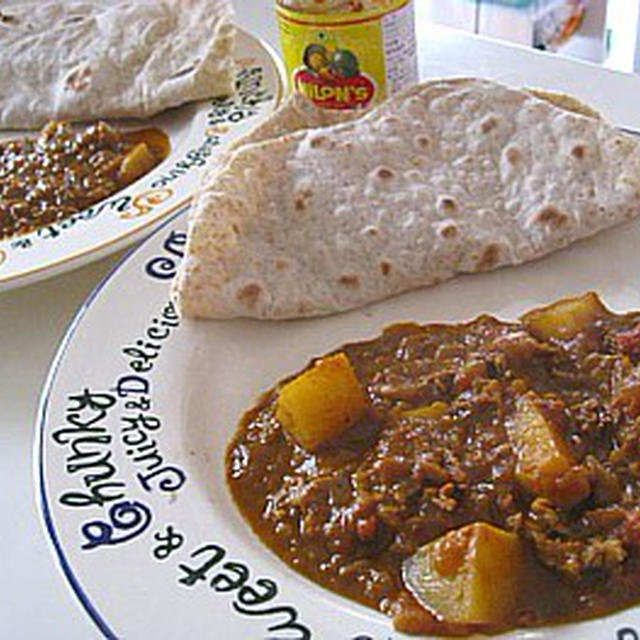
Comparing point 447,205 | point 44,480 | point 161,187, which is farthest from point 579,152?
point 44,480

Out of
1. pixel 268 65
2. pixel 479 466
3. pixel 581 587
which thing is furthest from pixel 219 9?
pixel 581 587

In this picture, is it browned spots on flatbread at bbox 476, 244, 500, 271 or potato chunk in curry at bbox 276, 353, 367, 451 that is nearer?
potato chunk in curry at bbox 276, 353, 367, 451

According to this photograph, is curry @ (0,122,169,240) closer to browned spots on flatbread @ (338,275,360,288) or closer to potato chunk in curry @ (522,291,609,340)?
browned spots on flatbread @ (338,275,360,288)

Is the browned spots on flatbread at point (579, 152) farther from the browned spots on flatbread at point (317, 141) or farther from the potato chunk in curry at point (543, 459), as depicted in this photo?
the potato chunk in curry at point (543, 459)

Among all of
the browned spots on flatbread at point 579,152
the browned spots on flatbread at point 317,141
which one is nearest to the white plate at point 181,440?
the browned spots on flatbread at point 579,152

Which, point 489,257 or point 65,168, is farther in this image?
point 65,168

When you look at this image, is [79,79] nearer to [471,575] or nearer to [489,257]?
[489,257]

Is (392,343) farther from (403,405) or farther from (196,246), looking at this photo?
(196,246)

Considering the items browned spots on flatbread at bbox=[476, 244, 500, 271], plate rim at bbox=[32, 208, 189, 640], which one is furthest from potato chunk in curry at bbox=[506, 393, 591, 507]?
plate rim at bbox=[32, 208, 189, 640]
